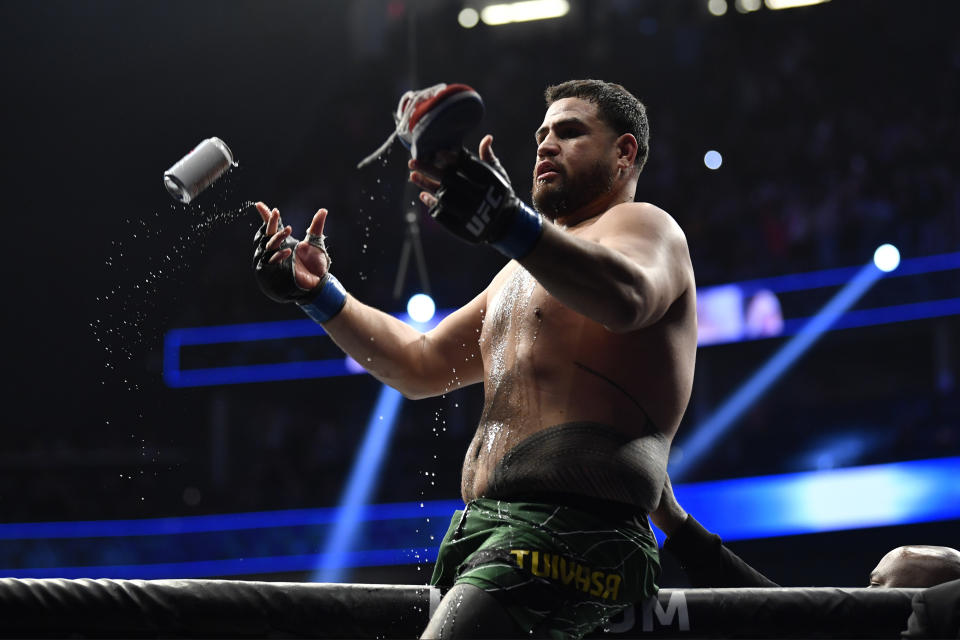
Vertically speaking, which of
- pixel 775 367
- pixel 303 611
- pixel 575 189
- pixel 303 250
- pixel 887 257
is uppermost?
pixel 887 257

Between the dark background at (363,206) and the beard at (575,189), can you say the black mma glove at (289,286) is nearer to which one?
the beard at (575,189)

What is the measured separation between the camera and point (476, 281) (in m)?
6.93

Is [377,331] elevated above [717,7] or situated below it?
below

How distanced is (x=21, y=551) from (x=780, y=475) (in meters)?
5.22

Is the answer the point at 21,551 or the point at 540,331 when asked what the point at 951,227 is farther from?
the point at 21,551

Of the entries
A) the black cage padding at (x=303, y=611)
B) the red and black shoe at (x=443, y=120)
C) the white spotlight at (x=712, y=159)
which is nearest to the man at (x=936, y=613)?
the black cage padding at (x=303, y=611)

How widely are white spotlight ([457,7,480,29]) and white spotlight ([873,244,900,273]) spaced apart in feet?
14.0

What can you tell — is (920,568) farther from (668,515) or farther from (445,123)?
(445,123)

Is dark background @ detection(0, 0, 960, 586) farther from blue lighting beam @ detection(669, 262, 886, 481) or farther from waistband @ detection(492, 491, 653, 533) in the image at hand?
waistband @ detection(492, 491, 653, 533)

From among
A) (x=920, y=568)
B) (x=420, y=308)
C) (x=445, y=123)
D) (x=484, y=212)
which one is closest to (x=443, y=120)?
(x=445, y=123)

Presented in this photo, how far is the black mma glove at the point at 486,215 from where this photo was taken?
1493 millimetres

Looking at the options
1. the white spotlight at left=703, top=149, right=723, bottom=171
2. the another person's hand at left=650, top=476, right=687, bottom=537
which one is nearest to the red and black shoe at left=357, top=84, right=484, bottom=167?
the another person's hand at left=650, top=476, right=687, bottom=537

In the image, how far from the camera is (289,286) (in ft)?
6.86

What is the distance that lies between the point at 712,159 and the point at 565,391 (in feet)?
20.2
